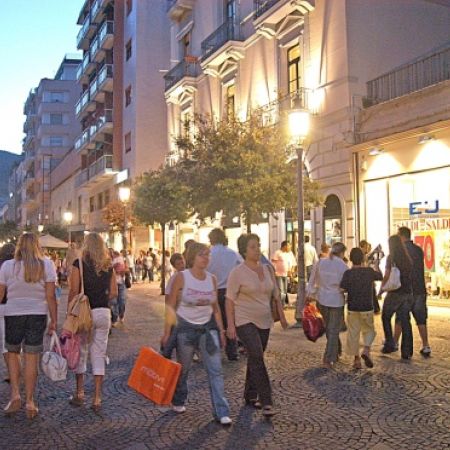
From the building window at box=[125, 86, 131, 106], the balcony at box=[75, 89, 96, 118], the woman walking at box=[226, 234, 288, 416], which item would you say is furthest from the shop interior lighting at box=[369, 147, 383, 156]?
the balcony at box=[75, 89, 96, 118]

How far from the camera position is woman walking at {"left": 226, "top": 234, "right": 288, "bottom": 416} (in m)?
5.66

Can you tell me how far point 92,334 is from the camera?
6082mm

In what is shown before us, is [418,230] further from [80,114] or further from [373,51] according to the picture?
[80,114]

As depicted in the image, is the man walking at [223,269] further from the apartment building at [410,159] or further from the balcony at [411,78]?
the balcony at [411,78]

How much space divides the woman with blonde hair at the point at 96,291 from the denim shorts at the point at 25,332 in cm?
42

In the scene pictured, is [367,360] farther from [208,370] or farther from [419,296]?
[208,370]

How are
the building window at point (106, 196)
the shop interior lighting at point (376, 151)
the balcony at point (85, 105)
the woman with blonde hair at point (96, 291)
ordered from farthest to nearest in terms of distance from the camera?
the balcony at point (85, 105) < the building window at point (106, 196) < the shop interior lighting at point (376, 151) < the woman with blonde hair at point (96, 291)

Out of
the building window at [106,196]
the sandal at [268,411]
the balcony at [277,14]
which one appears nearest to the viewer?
the sandal at [268,411]

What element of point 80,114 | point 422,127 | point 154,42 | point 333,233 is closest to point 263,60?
point 333,233

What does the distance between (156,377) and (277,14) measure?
58.3 feet

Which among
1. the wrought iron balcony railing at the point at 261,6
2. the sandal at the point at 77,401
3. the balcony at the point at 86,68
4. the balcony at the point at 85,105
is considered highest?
the balcony at the point at 86,68

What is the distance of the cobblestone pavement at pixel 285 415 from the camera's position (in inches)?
199

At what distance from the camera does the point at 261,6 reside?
2234 centimetres

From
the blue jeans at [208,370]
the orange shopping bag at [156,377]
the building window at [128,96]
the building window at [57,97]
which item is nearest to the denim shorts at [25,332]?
the orange shopping bag at [156,377]
